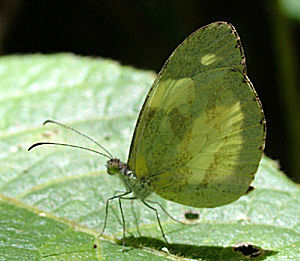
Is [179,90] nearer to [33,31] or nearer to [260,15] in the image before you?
[260,15]

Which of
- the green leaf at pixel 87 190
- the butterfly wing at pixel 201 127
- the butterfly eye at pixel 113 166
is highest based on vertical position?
the butterfly wing at pixel 201 127

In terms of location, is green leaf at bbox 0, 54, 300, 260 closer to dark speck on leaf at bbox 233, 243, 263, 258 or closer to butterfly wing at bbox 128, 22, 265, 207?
dark speck on leaf at bbox 233, 243, 263, 258

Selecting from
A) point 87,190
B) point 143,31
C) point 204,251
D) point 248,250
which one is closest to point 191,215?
point 204,251

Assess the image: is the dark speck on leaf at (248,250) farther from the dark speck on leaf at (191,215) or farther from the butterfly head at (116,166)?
the butterfly head at (116,166)

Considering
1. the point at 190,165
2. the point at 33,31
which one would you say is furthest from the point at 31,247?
the point at 33,31

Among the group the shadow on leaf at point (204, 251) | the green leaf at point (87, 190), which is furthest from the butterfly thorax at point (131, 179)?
the shadow on leaf at point (204, 251)

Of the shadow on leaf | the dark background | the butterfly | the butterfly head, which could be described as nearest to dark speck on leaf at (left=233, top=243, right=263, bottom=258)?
the shadow on leaf

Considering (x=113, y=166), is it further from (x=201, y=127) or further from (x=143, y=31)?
(x=143, y=31)
